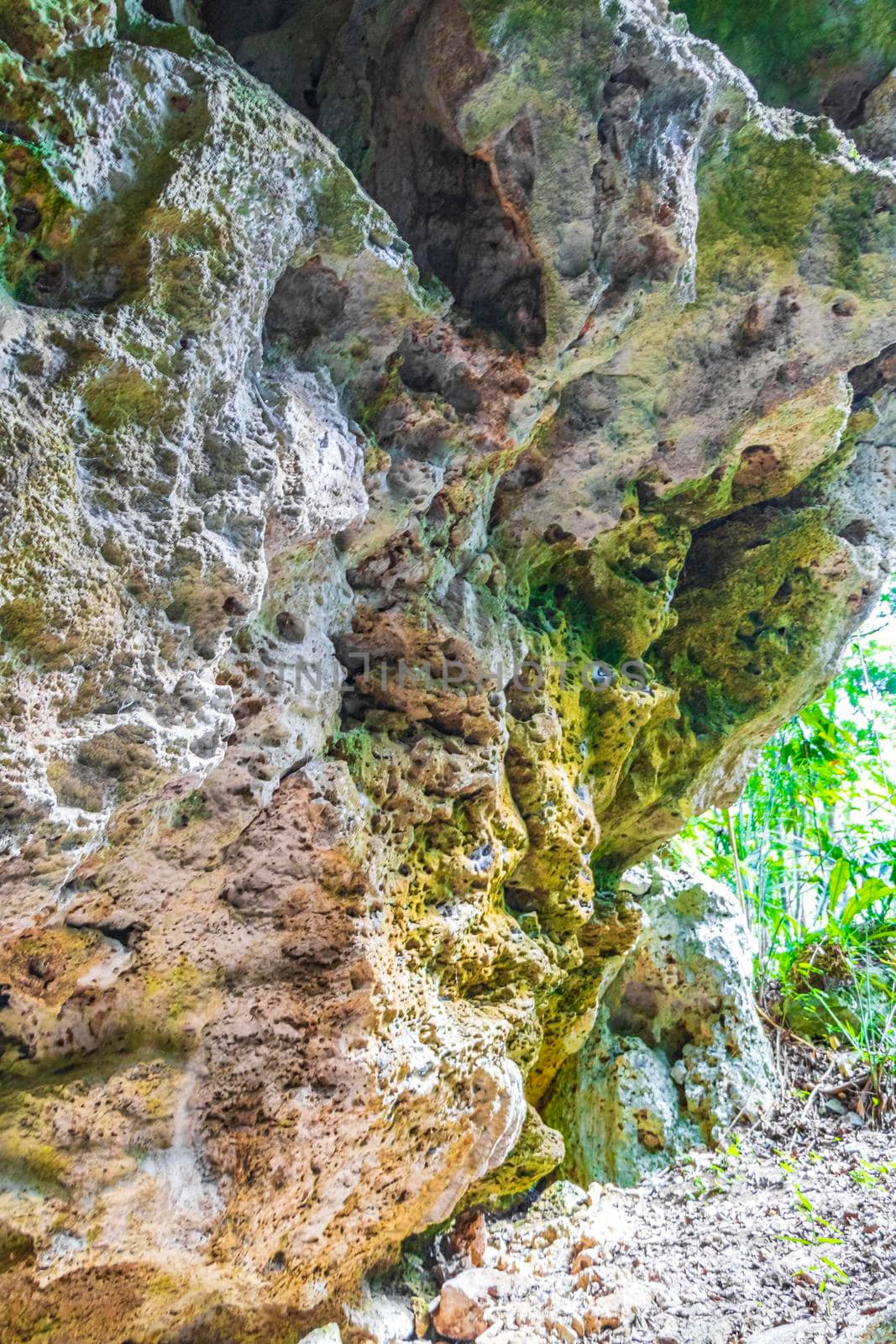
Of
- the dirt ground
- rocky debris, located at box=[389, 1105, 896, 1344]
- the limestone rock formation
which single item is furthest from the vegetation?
rocky debris, located at box=[389, 1105, 896, 1344]

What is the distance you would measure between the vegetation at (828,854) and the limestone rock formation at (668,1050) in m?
0.47

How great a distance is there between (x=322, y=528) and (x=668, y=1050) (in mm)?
2711

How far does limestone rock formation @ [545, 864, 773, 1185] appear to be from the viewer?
9.70ft

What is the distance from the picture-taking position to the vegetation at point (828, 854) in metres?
3.68

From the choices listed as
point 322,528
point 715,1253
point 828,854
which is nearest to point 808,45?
point 322,528

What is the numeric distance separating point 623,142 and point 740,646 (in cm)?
170

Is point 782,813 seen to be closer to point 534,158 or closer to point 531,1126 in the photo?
point 531,1126

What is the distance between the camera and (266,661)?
159 cm

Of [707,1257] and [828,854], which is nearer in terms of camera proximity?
[707,1257]

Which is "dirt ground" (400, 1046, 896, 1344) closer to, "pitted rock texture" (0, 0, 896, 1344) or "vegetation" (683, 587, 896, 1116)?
"pitted rock texture" (0, 0, 896, 1344)

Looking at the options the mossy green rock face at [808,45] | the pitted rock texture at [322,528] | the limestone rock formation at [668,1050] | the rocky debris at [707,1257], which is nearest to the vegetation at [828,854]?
the limestone rock formation at [668,1050]

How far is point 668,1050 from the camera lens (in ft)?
10.7

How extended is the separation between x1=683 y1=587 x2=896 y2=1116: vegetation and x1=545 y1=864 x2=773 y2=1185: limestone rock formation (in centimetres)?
47

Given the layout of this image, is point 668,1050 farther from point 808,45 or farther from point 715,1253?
point 808,45
